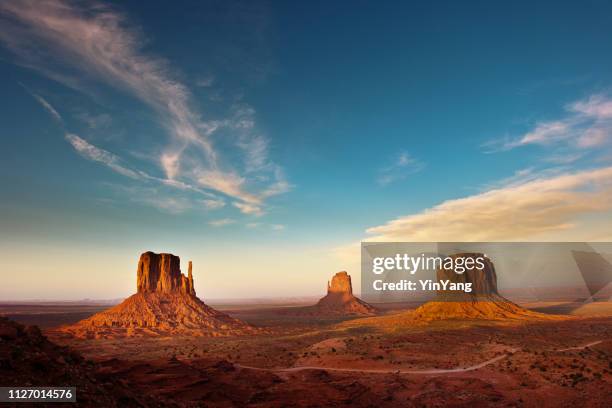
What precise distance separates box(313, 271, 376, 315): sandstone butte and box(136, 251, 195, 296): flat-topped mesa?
7490 cm

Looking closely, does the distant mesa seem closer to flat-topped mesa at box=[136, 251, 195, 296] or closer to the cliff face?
the cliff face

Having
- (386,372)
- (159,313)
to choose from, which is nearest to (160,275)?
(159,313)

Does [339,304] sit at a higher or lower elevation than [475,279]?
lower

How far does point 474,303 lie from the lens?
91.9 m

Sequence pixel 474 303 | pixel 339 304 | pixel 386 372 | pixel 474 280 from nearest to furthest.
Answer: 1. pixel 386 372
2. pixel 474 303
3. pixel 474 280
4. pixel 339 304

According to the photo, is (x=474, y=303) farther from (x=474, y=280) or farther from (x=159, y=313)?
(x=159, y=313)

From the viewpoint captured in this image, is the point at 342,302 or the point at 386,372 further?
the point at 342,302

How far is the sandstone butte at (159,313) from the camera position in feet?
257

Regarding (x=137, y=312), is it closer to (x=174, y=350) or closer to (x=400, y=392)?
(x=174, y=350)

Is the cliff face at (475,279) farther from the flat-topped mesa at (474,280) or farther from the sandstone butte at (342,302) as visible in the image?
the sandstone butte at (342,302)

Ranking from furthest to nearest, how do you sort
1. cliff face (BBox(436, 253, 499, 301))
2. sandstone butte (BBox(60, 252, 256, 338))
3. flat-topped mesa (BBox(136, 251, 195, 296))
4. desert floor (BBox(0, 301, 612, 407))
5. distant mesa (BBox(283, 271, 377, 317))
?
distant mesa (BBox(283, 271, 377, 317)) → cliff face (BBox(436, 253, 499, 301)) → flat-topped mesa (BBox(136, 251, 195, 296)) → sandstone butte (BBox(60, 252, 256, 338)) → desert floor (BBox(0, 301, 612, 407))

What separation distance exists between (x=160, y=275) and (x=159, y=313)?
41.7 feet

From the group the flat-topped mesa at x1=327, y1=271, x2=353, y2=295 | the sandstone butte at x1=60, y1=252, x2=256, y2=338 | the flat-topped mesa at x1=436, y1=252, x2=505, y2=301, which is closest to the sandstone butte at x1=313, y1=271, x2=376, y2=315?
the flat-topped mesa at x1=327, y1=271, x2=353, y2=295

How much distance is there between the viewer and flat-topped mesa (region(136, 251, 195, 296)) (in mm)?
94812
